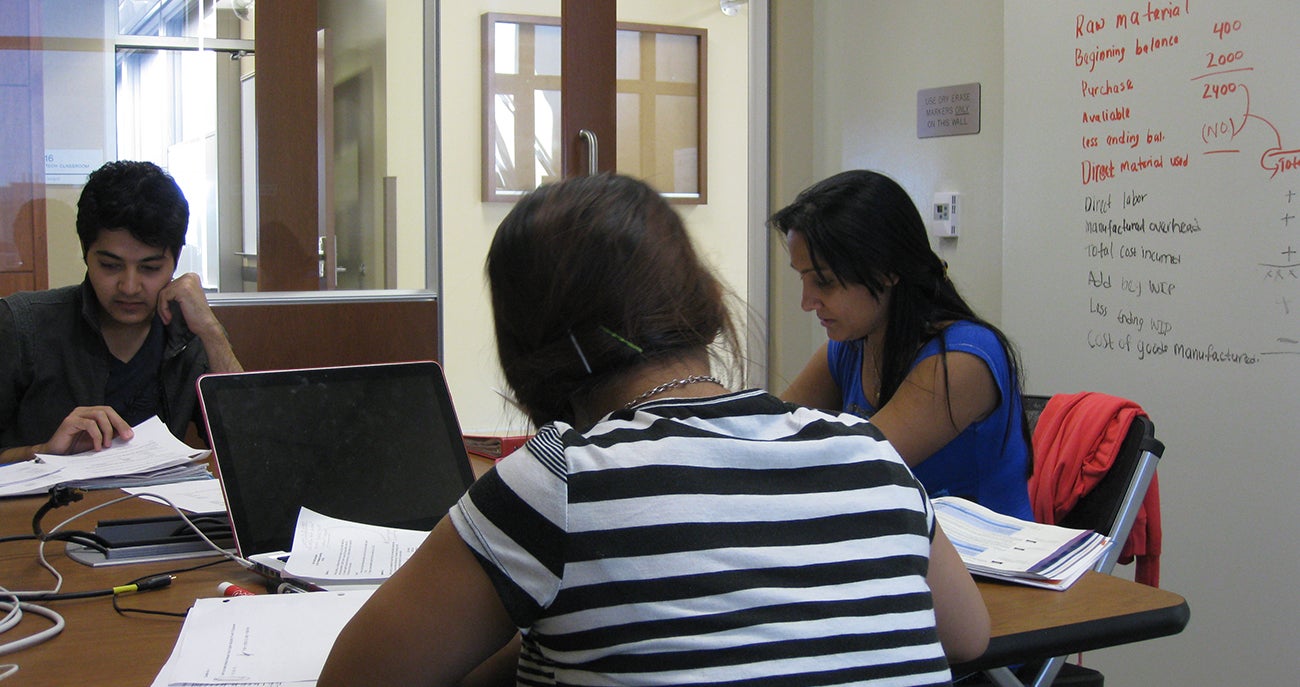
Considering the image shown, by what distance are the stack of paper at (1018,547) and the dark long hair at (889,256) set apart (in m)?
0.47

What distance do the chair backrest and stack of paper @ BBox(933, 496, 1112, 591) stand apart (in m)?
0.12

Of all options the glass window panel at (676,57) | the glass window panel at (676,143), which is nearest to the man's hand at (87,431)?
the glass window panel at (676,143)

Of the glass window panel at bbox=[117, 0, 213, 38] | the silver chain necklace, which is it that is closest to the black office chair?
the silver chain necklace

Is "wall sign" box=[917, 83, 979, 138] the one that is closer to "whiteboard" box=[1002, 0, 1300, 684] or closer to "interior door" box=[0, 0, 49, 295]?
"whiteboard" box=[1002, 0, 1300, 684]

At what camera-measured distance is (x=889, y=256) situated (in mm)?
1950

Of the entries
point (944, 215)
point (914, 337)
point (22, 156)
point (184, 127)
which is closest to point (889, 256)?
point (914, 337)

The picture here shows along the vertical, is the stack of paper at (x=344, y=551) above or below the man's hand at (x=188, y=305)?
below

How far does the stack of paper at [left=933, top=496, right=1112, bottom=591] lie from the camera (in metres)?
1.31

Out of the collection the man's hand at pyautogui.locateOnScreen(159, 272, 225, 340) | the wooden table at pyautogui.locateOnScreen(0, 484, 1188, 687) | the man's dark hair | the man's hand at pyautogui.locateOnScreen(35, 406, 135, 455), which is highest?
the man's dark hair

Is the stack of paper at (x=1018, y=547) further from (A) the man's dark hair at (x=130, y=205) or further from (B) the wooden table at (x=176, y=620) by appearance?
(A) the man's dark hair at (x=130, y=205)

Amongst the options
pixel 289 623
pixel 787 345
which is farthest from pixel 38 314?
pixel 787 345

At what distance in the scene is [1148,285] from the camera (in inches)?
105

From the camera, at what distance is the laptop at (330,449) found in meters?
1.44

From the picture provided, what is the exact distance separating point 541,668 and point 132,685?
41 cm
